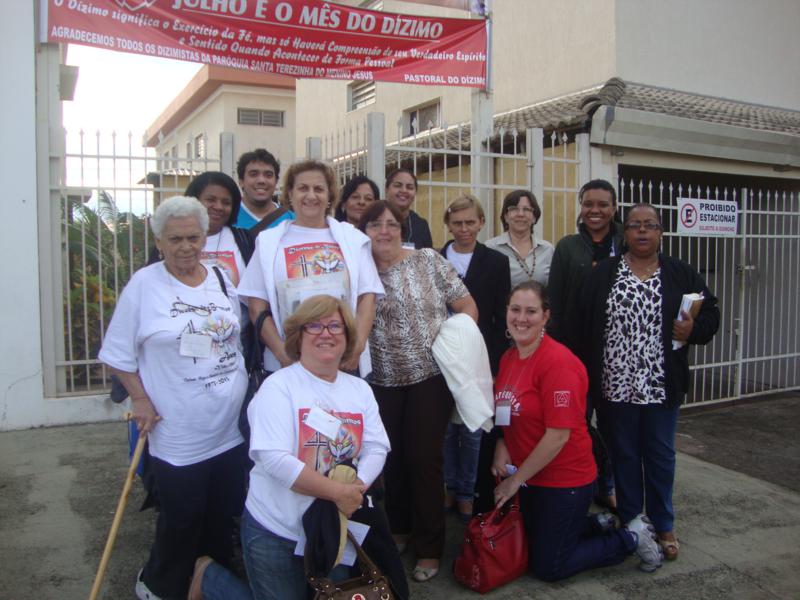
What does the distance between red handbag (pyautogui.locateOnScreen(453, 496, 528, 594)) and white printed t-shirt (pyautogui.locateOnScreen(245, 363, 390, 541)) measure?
2.90 ft

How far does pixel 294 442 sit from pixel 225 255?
1.23 metres

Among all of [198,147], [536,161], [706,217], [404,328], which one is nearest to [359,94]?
[198,147]

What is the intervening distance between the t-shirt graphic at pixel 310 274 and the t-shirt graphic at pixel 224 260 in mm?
349

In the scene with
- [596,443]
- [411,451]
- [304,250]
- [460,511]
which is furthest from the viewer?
[460,511]

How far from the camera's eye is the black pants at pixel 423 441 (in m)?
3.31

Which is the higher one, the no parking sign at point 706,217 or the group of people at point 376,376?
the no parking sign at point 706,217

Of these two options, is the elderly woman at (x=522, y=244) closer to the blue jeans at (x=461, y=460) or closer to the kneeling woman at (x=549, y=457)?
the kneeling woman at (x=549, y=457)

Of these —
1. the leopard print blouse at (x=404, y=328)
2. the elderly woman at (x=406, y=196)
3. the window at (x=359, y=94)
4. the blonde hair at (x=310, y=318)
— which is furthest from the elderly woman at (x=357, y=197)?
the window at (x=359, y=94)

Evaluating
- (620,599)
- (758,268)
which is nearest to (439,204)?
(758,268)

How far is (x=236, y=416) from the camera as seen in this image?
2.85 metres

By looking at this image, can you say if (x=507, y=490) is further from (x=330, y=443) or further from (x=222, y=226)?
(x=222, y=226)

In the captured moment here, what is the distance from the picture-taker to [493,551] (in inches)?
125

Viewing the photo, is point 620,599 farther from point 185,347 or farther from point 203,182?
point 203,182

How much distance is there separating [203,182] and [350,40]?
3535 millimetres
